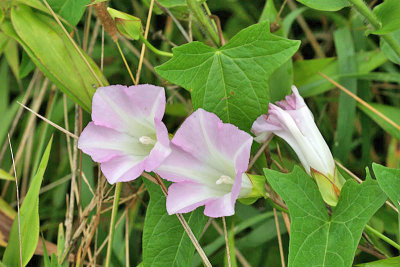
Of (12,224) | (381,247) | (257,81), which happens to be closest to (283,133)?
(257,81)

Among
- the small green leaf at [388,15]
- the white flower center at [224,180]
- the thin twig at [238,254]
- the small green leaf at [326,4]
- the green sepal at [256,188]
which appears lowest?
the thin twig at [238,254]

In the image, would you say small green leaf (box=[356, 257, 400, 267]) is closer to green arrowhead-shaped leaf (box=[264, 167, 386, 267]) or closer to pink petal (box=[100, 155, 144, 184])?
green arrowhead-shaped leaf (box=[264, 167, 386, 267])

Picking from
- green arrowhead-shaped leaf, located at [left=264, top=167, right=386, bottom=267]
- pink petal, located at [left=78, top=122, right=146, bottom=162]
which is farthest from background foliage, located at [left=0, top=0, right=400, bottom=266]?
pink petal, located at [left=78, top=122, right=146, bottom=162]

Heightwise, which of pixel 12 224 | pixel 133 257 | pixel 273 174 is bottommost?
pixel 133 257

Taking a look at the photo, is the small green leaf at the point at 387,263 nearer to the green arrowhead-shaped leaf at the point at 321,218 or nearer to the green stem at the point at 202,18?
the green arrowhead-shaped leaf at the point at 321,218

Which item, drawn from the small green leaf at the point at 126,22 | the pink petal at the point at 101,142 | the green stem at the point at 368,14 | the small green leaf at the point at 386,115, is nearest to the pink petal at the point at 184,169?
the pink petal at the point at 101,142

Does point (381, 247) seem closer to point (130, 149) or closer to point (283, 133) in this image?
point (283, 133)
